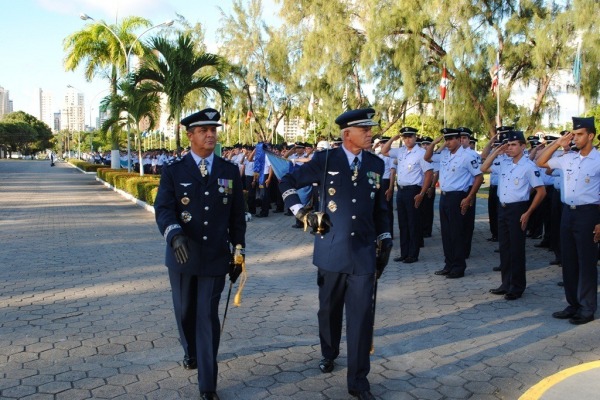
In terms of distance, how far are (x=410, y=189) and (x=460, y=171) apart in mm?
1212

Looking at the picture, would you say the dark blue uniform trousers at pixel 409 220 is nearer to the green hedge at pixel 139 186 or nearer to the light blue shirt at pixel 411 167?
the light blue shirt at pixel 411 167

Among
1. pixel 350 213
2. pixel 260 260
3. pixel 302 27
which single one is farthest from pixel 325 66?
pixel 350 213

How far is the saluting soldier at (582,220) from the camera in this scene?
228 inches

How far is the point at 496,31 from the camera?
2555cm

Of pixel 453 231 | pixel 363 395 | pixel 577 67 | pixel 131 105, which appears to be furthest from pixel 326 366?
pixel 577 67

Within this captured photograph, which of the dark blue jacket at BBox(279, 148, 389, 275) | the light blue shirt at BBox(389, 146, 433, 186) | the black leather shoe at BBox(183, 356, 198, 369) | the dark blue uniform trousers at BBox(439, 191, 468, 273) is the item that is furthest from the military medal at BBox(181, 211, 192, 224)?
the light blue shirt at BBox(389, 146, 433, 186)

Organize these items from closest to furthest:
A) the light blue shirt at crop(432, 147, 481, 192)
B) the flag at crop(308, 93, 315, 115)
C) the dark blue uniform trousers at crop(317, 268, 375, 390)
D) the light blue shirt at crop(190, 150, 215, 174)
→ the dark blue uniform trousers at crop(317, 268, 375, 390) < the light blue shirt at crop(190, 150, 215, 174) < the light blue shirt at crop(432, 147, 481, 192) < the flag at crop(308, 93, 315, 115)

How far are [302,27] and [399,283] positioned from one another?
96.6 feet

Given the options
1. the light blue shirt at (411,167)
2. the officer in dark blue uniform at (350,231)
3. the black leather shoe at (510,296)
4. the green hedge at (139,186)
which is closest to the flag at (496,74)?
the green hedge at (139,186)

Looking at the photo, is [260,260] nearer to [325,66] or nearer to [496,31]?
[496,31]

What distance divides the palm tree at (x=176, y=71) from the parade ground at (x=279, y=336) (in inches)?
374

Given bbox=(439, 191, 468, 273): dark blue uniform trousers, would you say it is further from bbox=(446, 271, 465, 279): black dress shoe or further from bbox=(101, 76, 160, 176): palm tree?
bbox=(101, 76, 160, 176): palm tree

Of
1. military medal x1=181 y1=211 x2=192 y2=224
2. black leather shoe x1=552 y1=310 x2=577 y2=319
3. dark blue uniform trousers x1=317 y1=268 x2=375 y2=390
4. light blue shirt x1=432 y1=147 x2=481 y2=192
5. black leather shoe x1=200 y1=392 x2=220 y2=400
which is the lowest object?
black leather shoe x1=200 y1=392 x2=220 y2=400

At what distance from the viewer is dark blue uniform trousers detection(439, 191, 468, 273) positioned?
7891 millimetres
